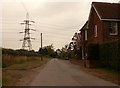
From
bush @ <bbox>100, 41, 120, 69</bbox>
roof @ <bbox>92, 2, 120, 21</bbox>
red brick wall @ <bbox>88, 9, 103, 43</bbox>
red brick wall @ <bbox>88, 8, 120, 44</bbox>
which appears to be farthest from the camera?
red brick wall @ <bbox>88, 9, 103, 43</bbox>

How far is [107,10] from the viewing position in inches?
1585

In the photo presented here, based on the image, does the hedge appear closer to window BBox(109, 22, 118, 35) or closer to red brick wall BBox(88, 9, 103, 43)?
red brick wall BBox(88, 9, 103, 43)

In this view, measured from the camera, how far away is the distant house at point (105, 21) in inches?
1512

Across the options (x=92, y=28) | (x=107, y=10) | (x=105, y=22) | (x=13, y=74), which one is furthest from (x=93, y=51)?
(x=13, y=74)

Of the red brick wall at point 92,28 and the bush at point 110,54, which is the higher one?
the red brick wall at point 92,28

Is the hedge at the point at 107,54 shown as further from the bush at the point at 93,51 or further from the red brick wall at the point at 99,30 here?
the red brick wall at the point at 99,30

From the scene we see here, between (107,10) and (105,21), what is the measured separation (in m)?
2.41

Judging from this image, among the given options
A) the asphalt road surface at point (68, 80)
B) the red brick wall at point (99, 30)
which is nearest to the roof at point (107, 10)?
the red brick wall at point (99, 30)

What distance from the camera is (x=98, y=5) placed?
136 ft

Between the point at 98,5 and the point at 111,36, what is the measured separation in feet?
17.2

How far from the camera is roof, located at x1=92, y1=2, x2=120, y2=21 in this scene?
127ft

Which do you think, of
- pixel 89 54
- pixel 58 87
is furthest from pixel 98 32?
pixel 58 87

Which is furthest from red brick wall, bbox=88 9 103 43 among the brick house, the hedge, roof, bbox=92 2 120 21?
the hedge

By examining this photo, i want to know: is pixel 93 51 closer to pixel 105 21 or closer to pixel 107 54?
pixel 107 54
